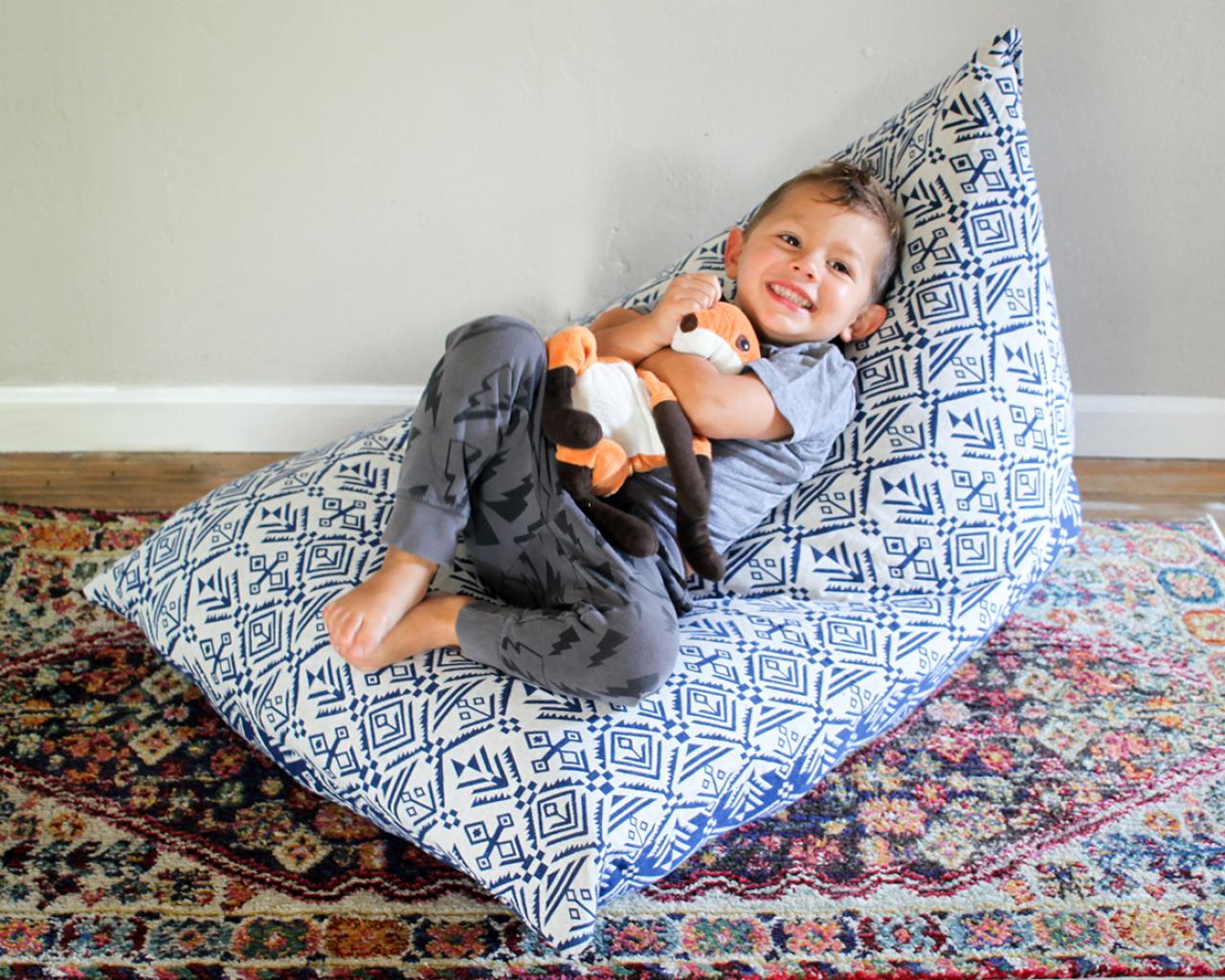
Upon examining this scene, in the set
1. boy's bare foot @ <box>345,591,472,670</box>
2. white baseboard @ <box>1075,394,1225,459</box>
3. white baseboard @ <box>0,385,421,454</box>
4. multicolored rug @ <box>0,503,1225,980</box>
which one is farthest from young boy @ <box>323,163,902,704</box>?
white baseboard @ <box>1075,394,1225,459</box>

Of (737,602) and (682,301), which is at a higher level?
(682,301)

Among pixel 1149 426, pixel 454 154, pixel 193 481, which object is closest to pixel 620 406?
pixel 454 154

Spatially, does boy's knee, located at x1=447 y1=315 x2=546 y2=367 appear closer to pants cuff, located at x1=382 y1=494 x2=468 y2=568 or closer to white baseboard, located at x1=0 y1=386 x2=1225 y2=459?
pants cuff, located at x1=382 y1=494 x2=468 y2=568

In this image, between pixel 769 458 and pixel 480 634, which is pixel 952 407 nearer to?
pixel 769 458

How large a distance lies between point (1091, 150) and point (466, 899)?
1.66 meters

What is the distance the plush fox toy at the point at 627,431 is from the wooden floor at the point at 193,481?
988 millimetres

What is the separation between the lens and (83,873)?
55.4 inches

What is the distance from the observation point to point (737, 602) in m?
1.65

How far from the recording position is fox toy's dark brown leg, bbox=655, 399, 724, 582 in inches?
59.2

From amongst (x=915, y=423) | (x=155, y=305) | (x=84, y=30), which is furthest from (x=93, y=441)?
(x=915, y=423)

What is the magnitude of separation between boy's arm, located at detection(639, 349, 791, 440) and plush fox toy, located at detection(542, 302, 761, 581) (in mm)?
16

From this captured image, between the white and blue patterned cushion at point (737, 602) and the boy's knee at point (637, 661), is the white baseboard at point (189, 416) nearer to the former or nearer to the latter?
the white and blue patterned cushion at point (737, 602)

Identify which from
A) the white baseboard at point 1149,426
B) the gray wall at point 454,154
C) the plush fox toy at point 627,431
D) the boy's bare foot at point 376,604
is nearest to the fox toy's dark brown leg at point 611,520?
the plush fox toy at point 627,431

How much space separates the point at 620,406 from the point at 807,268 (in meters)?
0.32
